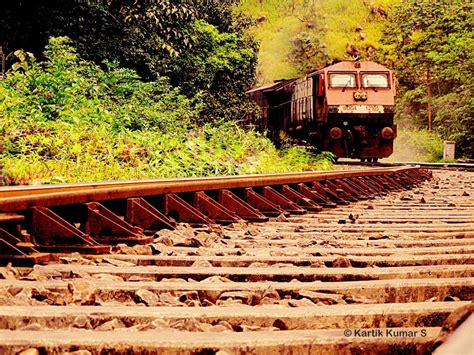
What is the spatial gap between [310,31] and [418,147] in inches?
1021

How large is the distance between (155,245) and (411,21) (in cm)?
3808

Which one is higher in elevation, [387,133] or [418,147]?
[387,133]

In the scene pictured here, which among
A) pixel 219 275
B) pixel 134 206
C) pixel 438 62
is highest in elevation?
pixel 438 62

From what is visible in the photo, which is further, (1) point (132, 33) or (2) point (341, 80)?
(2) point (341, 80)

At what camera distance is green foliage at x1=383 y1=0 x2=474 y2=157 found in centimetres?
2909

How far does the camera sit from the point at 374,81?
18.8 meters

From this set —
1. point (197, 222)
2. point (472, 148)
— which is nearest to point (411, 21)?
point (472, 148)

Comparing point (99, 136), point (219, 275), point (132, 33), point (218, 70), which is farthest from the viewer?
point (218, 70)

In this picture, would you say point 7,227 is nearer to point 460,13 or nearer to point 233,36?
point 233,36

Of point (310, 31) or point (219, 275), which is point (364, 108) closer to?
point (219, 275)

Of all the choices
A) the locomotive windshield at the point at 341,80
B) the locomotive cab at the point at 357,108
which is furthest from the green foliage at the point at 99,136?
the locomotive windshield at the point at 341,80

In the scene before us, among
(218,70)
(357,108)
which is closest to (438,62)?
(218,70)

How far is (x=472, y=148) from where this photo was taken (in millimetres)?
27938

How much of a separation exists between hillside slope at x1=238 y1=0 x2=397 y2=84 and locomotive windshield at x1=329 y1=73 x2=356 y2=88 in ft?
106
